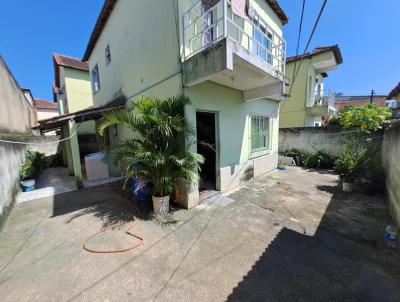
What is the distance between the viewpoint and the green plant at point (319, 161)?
29.8ft

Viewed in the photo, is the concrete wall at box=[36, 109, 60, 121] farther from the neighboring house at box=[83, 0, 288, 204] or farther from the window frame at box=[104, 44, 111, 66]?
the window frame at box=[104, 44, 111, 66]

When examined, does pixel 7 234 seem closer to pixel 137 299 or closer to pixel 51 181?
pixel 137 299

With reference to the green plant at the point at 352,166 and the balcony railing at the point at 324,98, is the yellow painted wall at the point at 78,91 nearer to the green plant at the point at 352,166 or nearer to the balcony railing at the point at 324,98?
the green plant at the point at 352,166

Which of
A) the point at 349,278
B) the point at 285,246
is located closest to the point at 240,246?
the point at 285,246

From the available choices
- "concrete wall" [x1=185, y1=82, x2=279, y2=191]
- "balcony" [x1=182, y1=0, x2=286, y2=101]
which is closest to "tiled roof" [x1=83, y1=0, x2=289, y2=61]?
"balcony" [x1=182, y1=0, x2=286, y2=101]

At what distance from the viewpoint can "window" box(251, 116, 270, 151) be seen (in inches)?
283

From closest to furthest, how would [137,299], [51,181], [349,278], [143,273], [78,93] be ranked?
1. [137,299]
2. [349,278]
3. [143,273]
4. [51,181]
5. [78,93]

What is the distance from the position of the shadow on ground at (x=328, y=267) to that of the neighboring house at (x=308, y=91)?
32.9 ft

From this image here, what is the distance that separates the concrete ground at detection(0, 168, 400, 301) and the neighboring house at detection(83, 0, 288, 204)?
213 centimetres

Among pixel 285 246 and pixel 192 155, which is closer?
pixel 285 246

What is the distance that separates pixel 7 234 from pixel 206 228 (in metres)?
4.33

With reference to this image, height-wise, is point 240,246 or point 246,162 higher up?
point 246,162

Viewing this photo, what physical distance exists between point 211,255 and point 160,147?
2.60m

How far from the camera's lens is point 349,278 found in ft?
7.94
